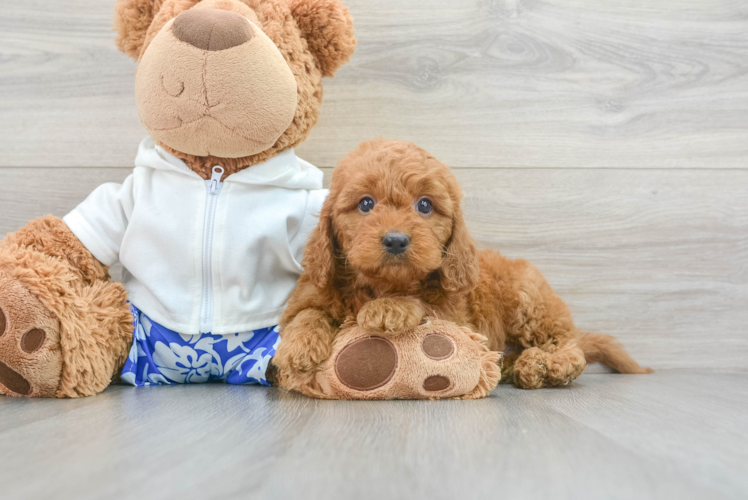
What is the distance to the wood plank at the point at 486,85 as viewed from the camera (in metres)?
1.43

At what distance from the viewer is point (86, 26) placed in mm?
1432

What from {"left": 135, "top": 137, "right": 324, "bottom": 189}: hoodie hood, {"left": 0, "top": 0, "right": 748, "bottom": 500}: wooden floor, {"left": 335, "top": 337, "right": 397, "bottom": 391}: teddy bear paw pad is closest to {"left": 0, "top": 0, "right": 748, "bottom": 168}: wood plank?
{"left": 0, "top": 0, "right": 748, "bottom": 500}: wooden floor

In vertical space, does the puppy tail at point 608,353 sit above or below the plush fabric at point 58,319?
below

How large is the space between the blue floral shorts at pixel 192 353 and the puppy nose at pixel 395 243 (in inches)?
15.0

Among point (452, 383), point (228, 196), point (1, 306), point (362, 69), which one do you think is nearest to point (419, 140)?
point (362, 69)

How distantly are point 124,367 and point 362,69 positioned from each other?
89 centimetres

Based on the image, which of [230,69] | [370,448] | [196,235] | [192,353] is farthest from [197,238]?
[370,448]

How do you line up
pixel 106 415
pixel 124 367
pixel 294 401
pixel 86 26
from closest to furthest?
pixel 106 415, pixel 294 401, pixel 124 367, pixel 86 26

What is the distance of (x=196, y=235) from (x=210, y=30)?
15.1 inches

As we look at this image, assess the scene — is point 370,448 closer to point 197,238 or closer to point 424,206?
point 424,206

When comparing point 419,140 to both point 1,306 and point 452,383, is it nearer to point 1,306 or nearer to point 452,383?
point 452,383

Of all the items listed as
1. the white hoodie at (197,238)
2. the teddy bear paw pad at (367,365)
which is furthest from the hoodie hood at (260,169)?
the teddy bear paw pad at (367,365)

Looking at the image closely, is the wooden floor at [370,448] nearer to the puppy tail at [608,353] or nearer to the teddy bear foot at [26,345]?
the teddy bear foot at [26,345]

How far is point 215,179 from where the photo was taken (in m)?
1.18
